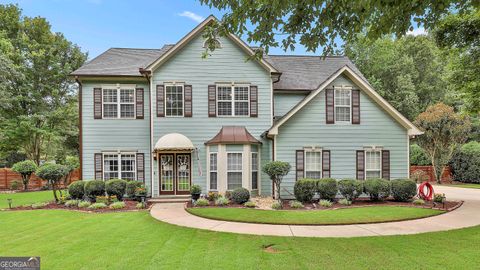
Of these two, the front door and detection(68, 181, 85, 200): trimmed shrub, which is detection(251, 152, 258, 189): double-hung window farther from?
detection(68, 181, 85, 200): trimmed shrub

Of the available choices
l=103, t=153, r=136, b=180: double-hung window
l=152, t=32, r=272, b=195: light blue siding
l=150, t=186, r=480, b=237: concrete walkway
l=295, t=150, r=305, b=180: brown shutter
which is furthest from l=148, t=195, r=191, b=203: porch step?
l=295, t=150, r=305, b=180: brown shutter

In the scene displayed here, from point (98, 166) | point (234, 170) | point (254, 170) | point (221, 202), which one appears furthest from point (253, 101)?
point (98, 166)

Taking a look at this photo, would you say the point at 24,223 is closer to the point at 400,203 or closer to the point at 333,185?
the point at 333,185

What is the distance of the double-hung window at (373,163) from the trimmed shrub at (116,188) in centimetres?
1183

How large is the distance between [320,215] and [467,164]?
20.3 m

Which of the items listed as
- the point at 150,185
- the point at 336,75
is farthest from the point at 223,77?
the point at 150,185

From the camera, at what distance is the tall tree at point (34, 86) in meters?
24.3

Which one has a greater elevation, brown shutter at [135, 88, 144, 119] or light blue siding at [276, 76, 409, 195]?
brown shutter at [135, 88, 144, 119]

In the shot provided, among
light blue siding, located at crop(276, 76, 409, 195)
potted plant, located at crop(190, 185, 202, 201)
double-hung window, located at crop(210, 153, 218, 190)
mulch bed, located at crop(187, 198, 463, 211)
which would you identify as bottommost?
mulch bed, located at crop(187, 198, 463, 211)

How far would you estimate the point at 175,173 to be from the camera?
15.0 meters

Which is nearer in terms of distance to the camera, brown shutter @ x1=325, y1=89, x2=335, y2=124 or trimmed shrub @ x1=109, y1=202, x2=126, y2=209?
trimmed shrub @ x1=109, y1=202, x2=126, y2=209

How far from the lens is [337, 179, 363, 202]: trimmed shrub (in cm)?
1315

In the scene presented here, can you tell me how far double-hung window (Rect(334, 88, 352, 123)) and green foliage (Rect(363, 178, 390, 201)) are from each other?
3235mm

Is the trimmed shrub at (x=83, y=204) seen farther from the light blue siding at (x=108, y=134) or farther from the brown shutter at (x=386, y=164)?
the brown shutter at (x=386, y=164)
